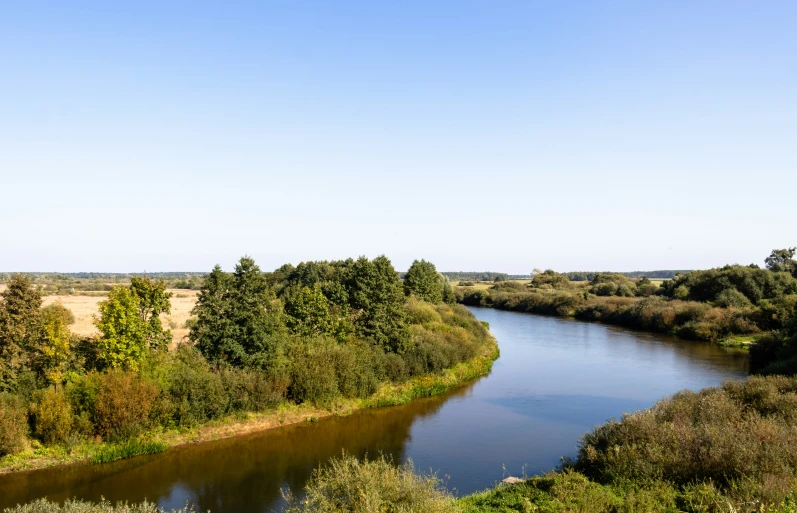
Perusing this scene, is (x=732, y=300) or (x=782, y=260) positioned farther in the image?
(x=782, y=260)

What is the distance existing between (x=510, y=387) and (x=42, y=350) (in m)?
27.7

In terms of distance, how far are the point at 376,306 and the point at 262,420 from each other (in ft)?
36.3

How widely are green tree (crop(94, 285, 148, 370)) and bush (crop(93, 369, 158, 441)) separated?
2.84 ft

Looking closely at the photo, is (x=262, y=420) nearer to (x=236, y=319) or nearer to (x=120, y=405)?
(x=236, y=319)

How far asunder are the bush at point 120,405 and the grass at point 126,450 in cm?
42

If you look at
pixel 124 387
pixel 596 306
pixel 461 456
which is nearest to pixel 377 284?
pixel 461 456

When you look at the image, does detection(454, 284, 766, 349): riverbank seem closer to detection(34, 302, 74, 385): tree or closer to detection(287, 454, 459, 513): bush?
detection(287, 454, 459, 513): bush

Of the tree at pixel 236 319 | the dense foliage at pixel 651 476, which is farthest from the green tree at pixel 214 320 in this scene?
the dense foliage at pixel 651 476

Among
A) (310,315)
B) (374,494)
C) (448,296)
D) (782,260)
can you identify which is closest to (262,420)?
(310,315)

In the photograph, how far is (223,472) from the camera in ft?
66.8

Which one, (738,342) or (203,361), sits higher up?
(203,361)

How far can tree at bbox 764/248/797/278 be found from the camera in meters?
78.9

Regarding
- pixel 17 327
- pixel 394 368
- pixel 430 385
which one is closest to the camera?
pixel 17 327

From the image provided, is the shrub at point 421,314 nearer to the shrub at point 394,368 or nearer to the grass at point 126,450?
the shrub at point 394,368
